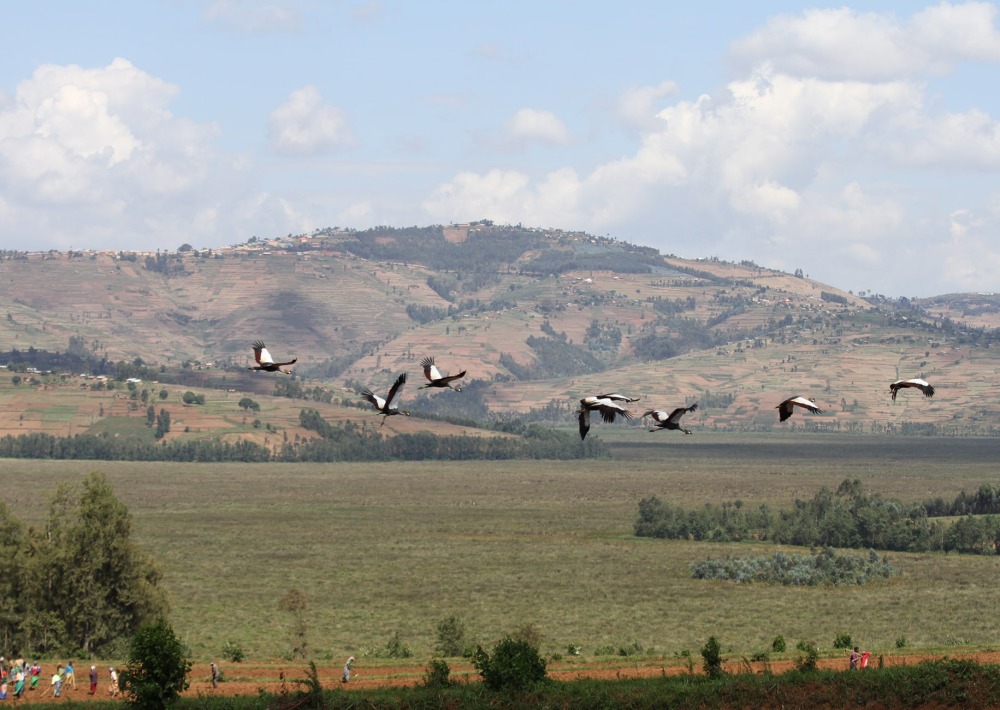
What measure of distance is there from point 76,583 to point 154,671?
1042 inches

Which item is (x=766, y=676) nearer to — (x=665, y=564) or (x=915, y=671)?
(x=915, y=671)

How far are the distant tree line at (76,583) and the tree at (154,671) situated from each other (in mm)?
23542

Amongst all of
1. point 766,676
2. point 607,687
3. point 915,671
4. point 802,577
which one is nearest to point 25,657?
point 607,687

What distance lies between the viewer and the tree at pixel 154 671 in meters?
51.0

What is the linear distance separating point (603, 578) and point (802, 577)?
701 inches

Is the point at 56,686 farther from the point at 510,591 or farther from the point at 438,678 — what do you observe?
the point at 510,591

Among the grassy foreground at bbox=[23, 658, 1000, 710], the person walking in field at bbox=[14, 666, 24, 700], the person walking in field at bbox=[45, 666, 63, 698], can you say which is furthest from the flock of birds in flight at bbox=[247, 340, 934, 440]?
the person walking in field at bbox=[14, 666, 24, 700]

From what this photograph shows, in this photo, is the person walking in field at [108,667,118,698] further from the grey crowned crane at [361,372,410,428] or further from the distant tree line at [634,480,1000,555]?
the distant tree line at [634,480,1000,555]

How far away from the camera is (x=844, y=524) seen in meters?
161

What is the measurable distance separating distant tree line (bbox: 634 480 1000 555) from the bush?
107 meters

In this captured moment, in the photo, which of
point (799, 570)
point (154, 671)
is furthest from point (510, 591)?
point (154, 671)

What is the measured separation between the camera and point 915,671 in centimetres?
5356

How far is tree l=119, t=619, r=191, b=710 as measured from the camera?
5097 cm

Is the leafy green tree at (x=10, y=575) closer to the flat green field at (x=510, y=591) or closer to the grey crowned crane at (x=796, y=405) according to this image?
the flat green field at (x=510, y=591)
